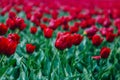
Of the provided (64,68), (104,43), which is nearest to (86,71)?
(64,68)

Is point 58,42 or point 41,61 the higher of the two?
point 58,42

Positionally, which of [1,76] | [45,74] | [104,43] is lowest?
[104,43]

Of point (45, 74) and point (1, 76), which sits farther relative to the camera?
point (45, 74)

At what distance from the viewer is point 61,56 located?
4.23m

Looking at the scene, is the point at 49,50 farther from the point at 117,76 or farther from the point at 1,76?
the point at 1,76

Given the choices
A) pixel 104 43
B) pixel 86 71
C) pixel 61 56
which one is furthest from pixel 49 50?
pixel 104 43

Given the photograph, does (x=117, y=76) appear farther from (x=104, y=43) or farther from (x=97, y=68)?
(x=104, y=43)

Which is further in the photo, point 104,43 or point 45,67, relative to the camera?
point 104,43

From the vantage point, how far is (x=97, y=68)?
4.34 metres

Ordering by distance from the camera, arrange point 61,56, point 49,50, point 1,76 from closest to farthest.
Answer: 1. point 1,76
2. point 61,56
3. point 49,50

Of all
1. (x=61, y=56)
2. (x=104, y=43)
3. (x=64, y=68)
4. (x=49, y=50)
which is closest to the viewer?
(x=64, y=68)

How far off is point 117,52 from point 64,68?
4.00ft

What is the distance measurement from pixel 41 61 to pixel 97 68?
0.71 m

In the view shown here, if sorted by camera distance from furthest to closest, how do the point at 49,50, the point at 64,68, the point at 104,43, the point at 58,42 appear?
the point at 104,43, the point at 49,50, the point at 64,68, the point at 58,42
